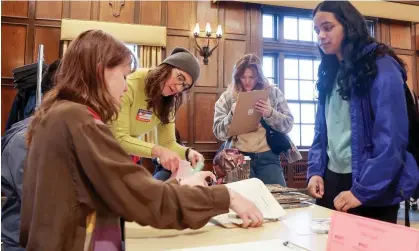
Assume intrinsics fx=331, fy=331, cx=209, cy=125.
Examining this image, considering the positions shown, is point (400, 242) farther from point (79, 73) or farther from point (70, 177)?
point (79, 73)

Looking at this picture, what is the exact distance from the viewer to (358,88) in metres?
1.21

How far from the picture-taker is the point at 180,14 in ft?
15.6

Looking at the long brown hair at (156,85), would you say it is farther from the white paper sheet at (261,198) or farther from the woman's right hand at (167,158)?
the white paper sheet at (261,198)

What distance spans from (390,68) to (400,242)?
81 centimetres

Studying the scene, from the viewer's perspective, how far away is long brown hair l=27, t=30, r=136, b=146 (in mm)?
778

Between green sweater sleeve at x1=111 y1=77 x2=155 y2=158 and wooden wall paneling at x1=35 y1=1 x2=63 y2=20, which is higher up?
wooden wall paneling at x1=35 y1=1 x2=63 y2=20

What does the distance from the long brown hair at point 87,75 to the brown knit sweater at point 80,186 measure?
6cm

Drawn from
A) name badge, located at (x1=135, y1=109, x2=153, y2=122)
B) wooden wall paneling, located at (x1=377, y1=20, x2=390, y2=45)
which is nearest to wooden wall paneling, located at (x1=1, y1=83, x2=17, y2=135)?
name badge, located at (x1=135, y1=109, x2=153, y2=122)

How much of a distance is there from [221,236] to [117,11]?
434 centimetres

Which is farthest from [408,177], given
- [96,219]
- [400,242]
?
[96,219]

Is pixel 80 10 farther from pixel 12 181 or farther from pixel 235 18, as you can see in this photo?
pixel 12 181

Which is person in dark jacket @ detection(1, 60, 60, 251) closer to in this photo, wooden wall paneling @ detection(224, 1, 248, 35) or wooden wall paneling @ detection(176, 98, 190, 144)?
wooden wall paneling @ detection(176, 98, 190, 144)

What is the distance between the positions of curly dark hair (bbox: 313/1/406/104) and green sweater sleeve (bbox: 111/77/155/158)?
0.88 meters

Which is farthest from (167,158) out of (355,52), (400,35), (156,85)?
(400,35)
